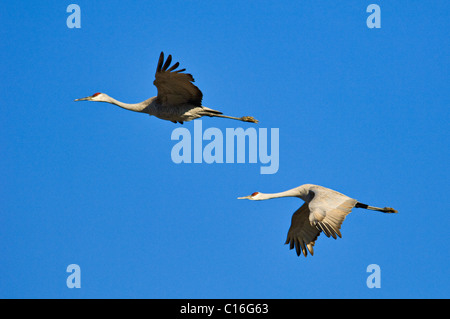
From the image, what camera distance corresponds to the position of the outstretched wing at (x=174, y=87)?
52.6 feet

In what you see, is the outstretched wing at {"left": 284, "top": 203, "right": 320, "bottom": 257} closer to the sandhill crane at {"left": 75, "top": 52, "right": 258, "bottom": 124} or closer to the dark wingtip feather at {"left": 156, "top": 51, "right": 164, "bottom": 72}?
the sandhill crane at {"left": 75, "top": 52, "right": 258, "bottom": 124}

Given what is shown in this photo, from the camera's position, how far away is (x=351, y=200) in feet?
51.4

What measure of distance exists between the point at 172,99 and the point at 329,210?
14.0ft

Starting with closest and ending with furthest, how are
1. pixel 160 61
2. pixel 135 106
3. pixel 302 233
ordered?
pixel 160 61
pixel 302 233
pixel 135 106

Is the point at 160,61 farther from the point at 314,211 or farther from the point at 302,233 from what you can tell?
the point at 302,233

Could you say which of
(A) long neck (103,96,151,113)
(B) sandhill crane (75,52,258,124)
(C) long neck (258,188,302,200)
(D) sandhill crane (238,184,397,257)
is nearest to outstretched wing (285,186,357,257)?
(D) sandhill crane (238,184,397,257)

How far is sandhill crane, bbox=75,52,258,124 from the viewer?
1612 cm

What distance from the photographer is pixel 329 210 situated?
14.8m

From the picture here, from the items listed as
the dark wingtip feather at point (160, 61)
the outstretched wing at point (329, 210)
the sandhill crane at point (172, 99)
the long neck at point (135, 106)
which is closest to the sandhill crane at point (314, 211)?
the outstretched wing at point (329, 210)

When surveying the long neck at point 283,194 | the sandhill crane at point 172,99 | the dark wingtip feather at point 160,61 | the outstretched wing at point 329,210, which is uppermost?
the dark wingtip feather at point 160,61

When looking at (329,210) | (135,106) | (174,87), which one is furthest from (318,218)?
(135,106)

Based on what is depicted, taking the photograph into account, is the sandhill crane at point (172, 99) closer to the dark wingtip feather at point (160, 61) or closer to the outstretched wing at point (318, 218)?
the dark wingtip feather at point (160, 61)

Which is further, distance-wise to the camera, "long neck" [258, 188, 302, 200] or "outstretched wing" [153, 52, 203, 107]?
"long neck" [258, 188, 302, 200]
